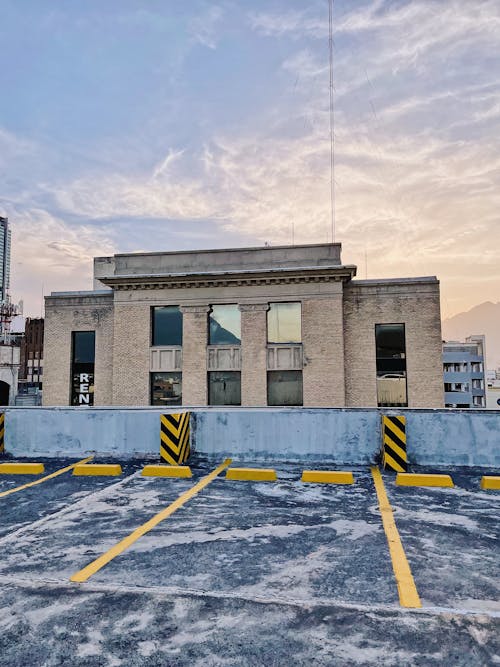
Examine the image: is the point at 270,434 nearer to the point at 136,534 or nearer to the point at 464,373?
the point at 136,534

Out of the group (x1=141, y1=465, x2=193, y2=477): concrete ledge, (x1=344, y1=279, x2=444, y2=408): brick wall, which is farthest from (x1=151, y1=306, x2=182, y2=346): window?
(x1=141, y1=465, x2=193, y2=477): concrete ledge

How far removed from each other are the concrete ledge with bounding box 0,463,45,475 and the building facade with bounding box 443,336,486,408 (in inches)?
3389

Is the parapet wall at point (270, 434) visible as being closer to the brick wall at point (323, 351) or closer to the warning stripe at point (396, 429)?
the warning stripe at point (396, 429)

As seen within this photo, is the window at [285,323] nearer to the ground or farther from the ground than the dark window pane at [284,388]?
farther from the ground

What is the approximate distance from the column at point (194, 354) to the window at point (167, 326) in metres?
0.43

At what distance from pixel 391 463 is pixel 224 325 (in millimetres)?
16144

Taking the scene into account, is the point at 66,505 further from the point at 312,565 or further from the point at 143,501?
the point at 312,565

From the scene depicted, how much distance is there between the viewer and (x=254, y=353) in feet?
80.1

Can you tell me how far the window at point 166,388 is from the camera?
985 inches

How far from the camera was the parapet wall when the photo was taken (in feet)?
33.2

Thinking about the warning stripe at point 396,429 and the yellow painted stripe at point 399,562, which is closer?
the yellow painted stripe at point 399,562

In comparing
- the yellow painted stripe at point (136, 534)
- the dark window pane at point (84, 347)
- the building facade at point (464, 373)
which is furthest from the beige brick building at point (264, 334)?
the building facade at point (464, 373)

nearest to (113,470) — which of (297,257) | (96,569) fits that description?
(96,569)

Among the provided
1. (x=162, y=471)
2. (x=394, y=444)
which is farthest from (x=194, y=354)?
(x=394, y=444)
